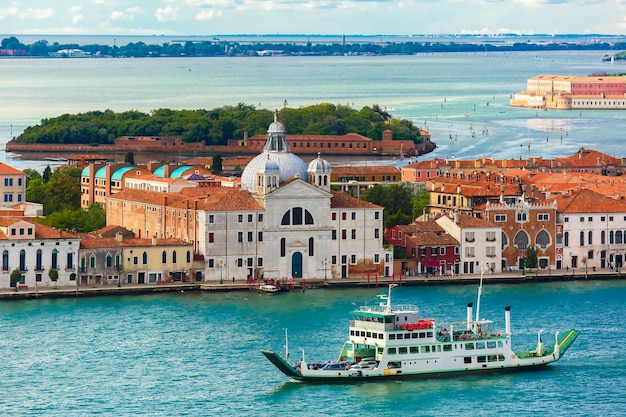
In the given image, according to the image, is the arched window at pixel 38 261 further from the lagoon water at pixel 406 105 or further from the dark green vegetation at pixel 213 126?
the dark green vegetation at pixel 213 126

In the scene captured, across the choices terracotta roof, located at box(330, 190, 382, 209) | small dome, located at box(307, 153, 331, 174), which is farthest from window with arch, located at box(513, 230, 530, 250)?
small dome, located at box(307, 153, 331, 174)

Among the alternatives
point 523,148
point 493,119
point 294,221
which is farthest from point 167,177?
point 493,119

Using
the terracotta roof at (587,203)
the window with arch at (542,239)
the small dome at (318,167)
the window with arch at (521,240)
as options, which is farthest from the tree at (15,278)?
the terracotta roof at (587,203)

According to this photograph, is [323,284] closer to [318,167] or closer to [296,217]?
[296,217]

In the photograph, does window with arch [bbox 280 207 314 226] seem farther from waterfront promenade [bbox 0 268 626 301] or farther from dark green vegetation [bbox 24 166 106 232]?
dark green vegetation [bbox 24 166 106 232]

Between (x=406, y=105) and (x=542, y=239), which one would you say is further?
(x=406, y=105)

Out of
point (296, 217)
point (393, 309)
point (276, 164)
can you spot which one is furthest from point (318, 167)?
point (393, 309)

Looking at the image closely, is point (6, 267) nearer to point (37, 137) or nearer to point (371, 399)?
point (371, 399)
